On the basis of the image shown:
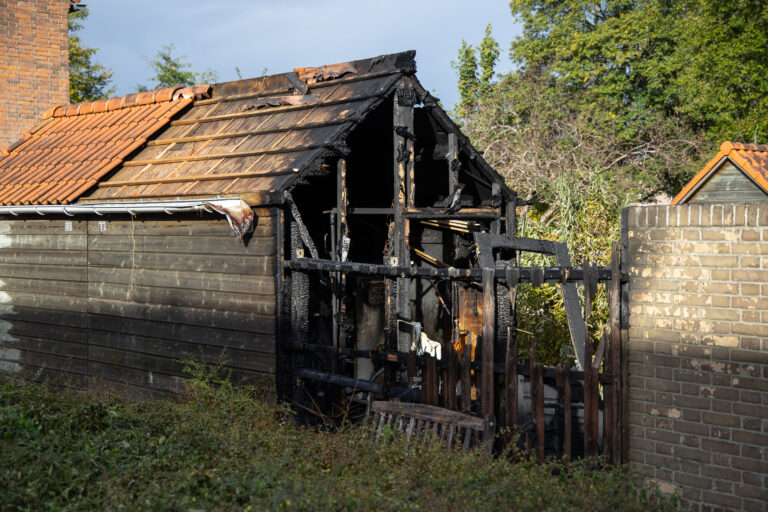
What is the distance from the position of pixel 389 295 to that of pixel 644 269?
322 cm

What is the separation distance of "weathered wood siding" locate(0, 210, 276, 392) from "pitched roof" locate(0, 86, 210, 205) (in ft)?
1.66

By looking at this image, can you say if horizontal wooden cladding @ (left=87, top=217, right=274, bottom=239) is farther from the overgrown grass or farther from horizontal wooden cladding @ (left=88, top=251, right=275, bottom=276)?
the overgrown grass

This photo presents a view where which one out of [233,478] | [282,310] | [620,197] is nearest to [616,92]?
[620,197]

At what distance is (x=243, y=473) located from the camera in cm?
491

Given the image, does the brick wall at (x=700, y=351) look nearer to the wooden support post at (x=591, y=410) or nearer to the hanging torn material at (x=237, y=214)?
the wooden support post at (x=591, y=410)

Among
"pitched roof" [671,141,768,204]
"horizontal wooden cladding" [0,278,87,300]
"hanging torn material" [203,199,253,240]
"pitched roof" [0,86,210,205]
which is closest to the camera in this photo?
"hanging torn material" [203,199,253,240]

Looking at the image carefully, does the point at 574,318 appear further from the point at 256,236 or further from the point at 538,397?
the point at 256,236

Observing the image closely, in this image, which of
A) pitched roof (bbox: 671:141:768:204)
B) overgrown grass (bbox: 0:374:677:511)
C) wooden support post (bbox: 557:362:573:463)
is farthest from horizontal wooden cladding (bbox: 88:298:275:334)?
pitched roof (bbox: 671:141:768:204)

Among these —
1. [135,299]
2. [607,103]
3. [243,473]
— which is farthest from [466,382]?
[607,103]

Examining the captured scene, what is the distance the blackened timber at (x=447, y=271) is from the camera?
6098mm

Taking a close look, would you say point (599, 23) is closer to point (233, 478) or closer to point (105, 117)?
point (105, 117)

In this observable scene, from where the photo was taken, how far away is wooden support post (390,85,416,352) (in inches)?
345

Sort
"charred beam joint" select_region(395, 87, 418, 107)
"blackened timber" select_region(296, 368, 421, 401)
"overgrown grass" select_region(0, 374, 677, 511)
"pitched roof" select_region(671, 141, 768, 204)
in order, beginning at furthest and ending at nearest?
1. "pitched roof" select_region(671, 141, 768, 204)
2. "charred beam joint" select_region(395, 87, 418, 107)
3. "blackened timber" select_region(296, 368, 421, 401)
4. "overgrown grass" select_region(0, 374, 677, 511)

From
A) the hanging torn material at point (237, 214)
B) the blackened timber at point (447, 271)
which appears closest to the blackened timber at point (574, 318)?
the blackened timber at point (447, 271)
